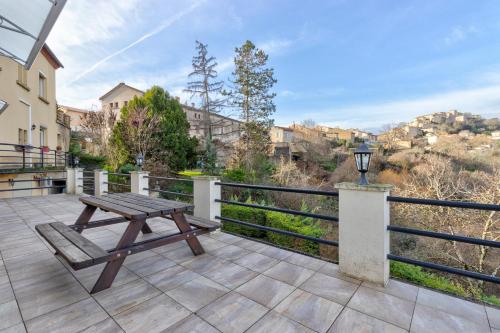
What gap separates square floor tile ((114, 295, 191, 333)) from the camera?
1507 mm

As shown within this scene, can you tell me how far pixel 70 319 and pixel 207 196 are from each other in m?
2.17

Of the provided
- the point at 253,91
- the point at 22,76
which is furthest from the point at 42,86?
the point at 253,91

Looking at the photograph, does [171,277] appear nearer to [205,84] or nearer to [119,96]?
[205,84]

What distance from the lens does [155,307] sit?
68.2 inches

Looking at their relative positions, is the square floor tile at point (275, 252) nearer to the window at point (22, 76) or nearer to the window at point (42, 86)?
the window at point (22, 76)

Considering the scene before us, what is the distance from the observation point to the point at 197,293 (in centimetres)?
193

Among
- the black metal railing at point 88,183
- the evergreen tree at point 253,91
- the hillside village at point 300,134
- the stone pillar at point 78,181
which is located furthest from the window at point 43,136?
the evergreen tree at point 253,91

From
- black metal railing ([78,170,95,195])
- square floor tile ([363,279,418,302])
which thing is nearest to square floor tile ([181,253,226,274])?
square floor tile ([363,279,418,302])

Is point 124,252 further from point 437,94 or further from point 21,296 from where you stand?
point 437,94

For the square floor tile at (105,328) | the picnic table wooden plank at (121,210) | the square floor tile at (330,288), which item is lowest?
the square floor tile at (330,288)

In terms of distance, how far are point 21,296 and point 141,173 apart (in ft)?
11.8

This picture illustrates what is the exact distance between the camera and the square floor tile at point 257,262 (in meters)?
2.44

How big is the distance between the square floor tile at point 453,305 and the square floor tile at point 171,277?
6.35 ft

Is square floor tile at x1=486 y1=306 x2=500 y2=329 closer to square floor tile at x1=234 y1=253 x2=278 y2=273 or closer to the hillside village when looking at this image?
square floor tile at x1=234 y1=253 x2=278 y2=273
